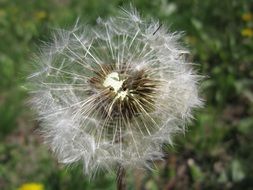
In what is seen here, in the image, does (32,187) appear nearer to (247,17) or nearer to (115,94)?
(115,94)

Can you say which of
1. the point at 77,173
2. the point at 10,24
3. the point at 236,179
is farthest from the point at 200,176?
the point at 10,24

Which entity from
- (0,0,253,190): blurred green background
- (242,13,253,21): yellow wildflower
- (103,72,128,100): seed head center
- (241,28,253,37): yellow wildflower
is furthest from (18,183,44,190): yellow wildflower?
(242,13,253,21): yellow wildflower

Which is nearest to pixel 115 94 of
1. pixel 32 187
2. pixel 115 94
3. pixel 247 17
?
pixel 115 94

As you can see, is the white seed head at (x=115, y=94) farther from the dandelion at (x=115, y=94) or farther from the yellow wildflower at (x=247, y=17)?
the yellow wildflower at (x=247, y=17)

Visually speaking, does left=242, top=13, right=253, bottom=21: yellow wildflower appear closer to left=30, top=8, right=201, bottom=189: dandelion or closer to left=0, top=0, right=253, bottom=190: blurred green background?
left=0, top=0, right=253, bottom=190: blurred green background

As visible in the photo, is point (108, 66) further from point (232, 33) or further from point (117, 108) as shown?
point (232, 33)

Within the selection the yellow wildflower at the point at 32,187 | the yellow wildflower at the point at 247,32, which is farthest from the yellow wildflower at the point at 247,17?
the yellow wildflower at the point at 32,187
